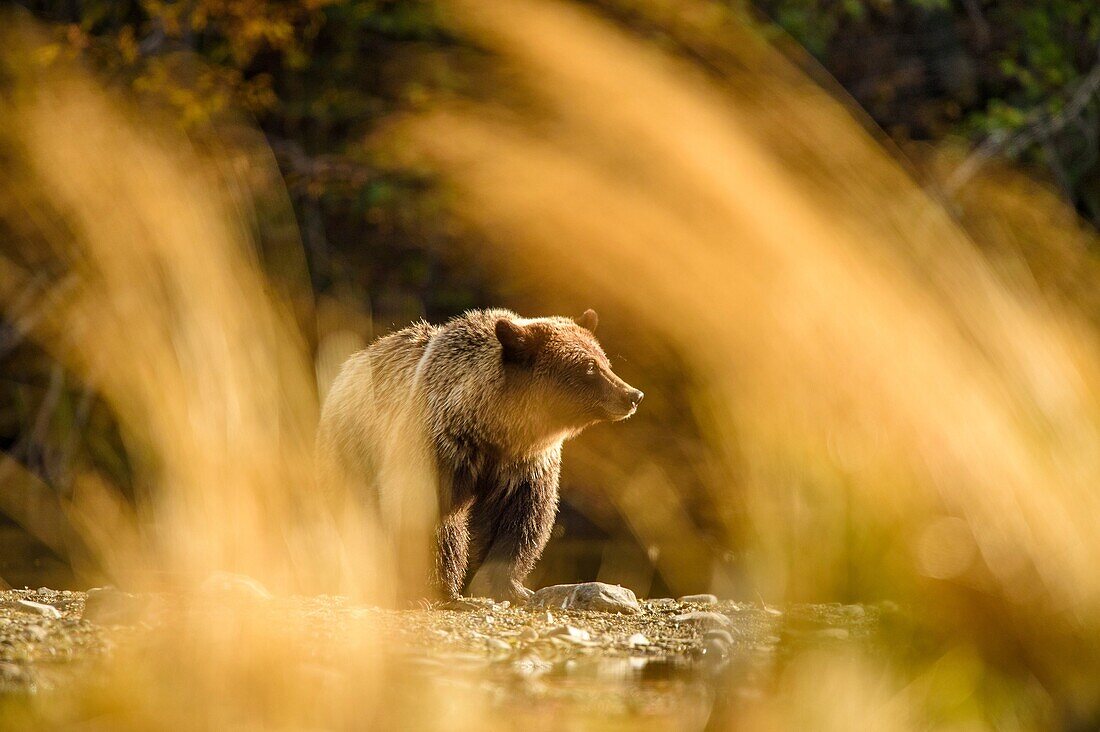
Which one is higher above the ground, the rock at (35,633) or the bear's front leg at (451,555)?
the bear's front leg at (451,555)

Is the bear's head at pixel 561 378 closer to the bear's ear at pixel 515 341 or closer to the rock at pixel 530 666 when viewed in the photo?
the bear's ear at pixel 515 341

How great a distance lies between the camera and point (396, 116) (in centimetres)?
1166

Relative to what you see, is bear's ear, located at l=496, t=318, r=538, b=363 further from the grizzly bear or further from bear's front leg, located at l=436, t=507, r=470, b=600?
bear's front leg, located at l=436, t=507, r=470, b=600

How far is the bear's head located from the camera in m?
5.89

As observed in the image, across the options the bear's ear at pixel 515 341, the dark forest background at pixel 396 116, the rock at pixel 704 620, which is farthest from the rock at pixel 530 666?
the dark forest background at pixel 396 116

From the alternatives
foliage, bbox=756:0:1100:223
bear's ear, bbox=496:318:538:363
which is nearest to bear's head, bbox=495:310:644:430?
bear's ear, bbox=496:318:538:363

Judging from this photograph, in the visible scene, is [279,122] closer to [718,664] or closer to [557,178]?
[557,178]

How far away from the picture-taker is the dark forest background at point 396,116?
9.95 meters

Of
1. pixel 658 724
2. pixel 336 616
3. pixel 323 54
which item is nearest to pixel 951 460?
pixel 658 724

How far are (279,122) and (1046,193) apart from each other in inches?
284

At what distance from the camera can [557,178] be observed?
425cm

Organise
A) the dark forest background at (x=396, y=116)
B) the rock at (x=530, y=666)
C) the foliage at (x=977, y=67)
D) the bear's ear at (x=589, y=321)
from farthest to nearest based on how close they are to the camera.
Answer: the foliage at (x=977, y=67), the dark forest background at (x=396, y=116), the bear's ear at (x=589, y=321), the rock at (x=530, y=666)

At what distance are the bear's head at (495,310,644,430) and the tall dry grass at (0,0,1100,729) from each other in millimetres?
1026

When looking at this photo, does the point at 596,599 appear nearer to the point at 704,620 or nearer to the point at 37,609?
the point at 704,620
